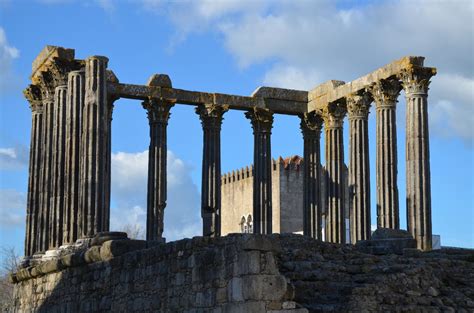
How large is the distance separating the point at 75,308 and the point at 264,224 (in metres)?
15.0

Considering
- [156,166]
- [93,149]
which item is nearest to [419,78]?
[156,166]

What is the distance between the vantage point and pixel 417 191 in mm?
31234

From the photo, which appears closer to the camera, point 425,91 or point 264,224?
point 425,91

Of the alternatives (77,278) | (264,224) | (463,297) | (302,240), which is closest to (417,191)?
(264,224)

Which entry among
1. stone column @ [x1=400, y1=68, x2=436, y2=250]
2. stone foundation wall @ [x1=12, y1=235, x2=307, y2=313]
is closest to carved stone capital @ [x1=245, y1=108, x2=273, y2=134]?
stone column @ [x1=400, y1=68, x2=436, y2=250]

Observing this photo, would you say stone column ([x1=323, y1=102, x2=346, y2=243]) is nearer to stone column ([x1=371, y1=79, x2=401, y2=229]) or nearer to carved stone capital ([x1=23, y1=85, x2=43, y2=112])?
stone column ([x1=371, y1=79, x2=401, y2=229])

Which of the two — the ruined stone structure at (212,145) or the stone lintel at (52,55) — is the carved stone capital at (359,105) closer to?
the ruined stone structure at (212,145)

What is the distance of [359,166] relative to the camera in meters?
34.3

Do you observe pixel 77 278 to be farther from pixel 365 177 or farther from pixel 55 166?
pixel 365 177

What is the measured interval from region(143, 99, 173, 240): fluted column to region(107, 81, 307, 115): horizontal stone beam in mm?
381

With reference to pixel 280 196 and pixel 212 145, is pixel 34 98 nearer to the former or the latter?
pixel 212 145

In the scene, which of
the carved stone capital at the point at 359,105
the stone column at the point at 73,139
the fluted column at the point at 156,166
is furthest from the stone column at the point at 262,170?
the stone column at the point at 73,139

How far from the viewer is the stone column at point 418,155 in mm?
31031

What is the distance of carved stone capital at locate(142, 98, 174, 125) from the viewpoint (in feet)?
117
